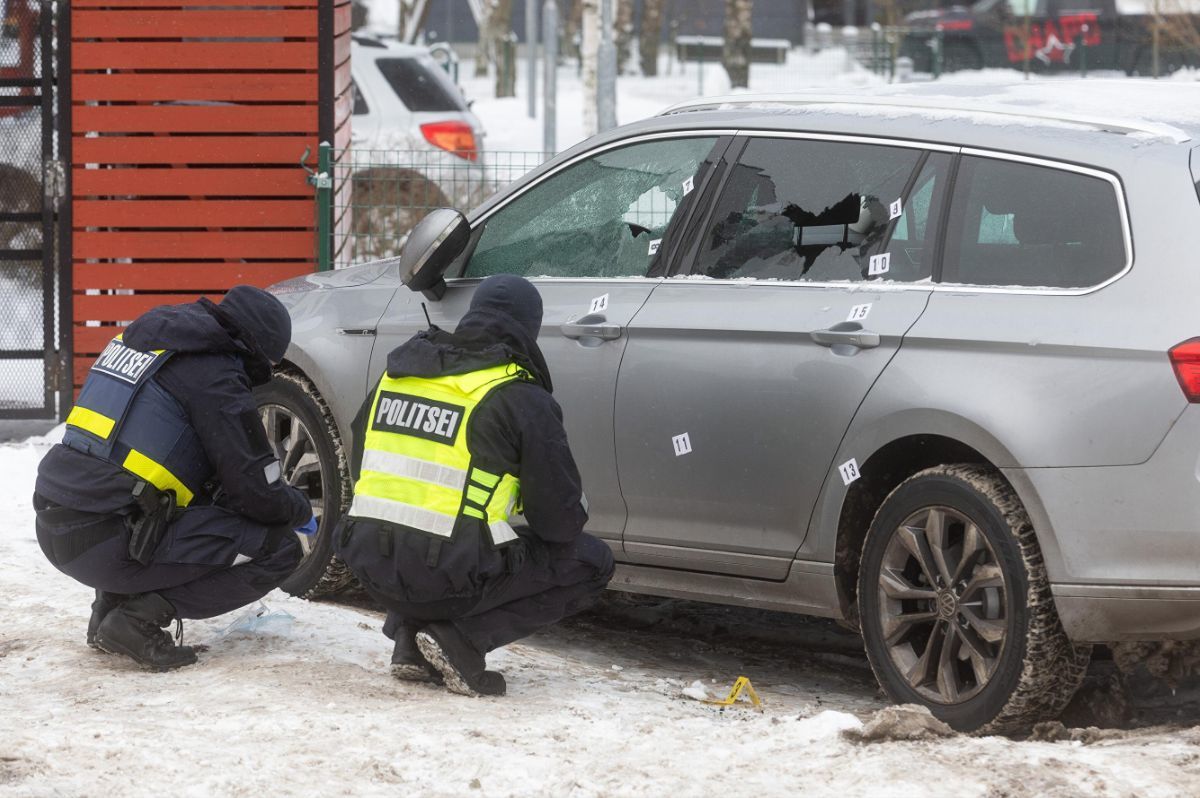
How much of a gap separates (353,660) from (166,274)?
4.42 metres

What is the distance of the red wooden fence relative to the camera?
29.2ft

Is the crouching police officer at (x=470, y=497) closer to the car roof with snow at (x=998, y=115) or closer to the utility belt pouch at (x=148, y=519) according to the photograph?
the utility belt pouch at (x=148, y=519)

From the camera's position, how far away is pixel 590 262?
18.0ft

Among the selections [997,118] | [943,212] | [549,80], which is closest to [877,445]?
[943,212]

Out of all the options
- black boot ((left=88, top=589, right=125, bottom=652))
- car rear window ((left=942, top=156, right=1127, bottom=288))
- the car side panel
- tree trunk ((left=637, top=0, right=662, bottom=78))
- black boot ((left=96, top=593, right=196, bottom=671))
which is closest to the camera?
car rear window ((left=942, top=156, right=1127, bottom=288))

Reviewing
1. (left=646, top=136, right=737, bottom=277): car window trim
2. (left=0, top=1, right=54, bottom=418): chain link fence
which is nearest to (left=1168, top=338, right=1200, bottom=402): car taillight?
(left=646, top=136, right=737, bottom=277): car window trim

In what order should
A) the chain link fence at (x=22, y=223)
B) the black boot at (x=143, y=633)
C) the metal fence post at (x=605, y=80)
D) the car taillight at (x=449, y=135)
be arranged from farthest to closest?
1. the metal fence post at (x=605, y=80)
2. the car taillight at (x=449, y=135)
3. the chain link fence at (x=22, y=223)
4. the black boot at (x=143, y=633)

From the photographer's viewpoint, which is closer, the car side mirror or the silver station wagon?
the silver station wagon

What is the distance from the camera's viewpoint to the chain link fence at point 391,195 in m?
9.29

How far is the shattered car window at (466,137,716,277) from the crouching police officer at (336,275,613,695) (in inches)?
26.7

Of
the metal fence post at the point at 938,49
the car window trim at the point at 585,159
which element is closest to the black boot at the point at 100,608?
the car window trim at the point at 585,159

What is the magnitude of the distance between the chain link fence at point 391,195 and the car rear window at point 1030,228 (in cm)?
485

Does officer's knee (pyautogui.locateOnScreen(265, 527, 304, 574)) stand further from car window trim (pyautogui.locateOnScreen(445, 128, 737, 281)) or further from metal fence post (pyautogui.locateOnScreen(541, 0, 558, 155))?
metal fence post (pyautogui.locateOnScreen(541, 0, 558, 155))

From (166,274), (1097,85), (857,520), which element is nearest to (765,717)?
(857,520)
